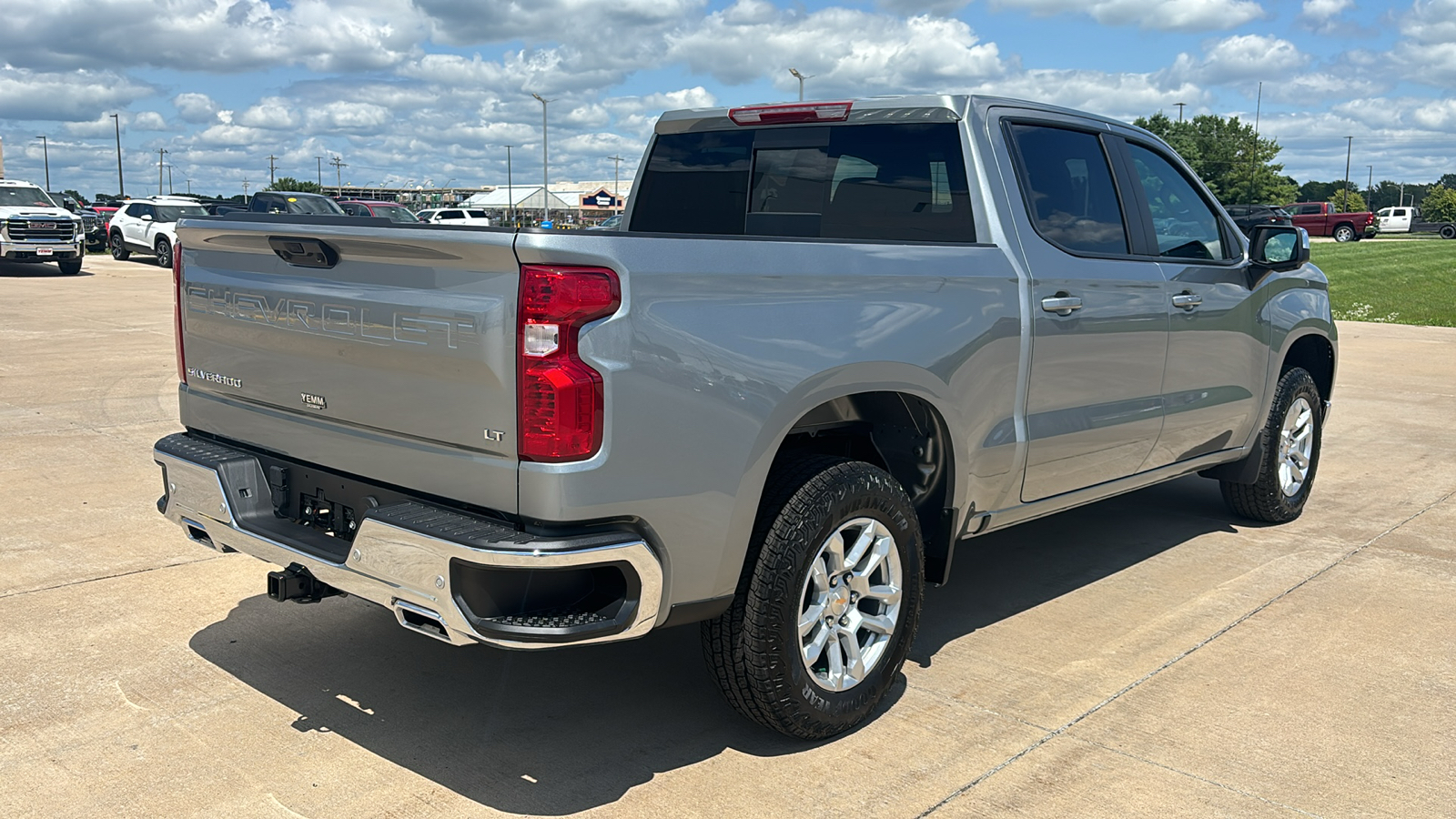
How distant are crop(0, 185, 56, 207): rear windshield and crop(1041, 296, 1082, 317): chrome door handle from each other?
2674cm

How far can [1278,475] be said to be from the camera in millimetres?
6297

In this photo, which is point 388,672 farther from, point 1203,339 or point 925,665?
point 1203,339

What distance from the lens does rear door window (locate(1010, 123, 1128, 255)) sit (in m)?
4.54

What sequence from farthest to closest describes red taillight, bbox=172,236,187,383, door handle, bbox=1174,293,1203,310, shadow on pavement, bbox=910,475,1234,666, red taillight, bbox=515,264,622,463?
1. door handle, bbox=1174,293,1203,310
2. shadow on pavement, bbox=910,475,1234,666
3. red taillight, bbox=172,236,187,383
4. red taillight, bbox=515,264,622,463

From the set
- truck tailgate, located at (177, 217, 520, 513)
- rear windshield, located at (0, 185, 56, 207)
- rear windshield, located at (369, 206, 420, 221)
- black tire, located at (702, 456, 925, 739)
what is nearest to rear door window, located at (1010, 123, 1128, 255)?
black tire, located at (702, 456, 925, 739)

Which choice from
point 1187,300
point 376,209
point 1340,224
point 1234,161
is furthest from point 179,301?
point 1234,161

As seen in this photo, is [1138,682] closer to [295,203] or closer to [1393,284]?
[295,203]

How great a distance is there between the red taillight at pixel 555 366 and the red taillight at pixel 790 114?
2.13 metres

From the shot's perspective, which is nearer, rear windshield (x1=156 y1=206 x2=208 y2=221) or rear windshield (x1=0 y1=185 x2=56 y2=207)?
rear windshield (x1=0 y1=185 x2=56 y2=207)

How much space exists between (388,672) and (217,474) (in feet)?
3.07

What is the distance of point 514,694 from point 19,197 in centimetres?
2658

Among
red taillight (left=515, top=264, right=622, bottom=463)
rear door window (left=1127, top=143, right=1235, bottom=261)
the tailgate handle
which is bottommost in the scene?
red taillight (left=515, top=264, right=622, bottom=463)

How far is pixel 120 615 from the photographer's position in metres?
4.62

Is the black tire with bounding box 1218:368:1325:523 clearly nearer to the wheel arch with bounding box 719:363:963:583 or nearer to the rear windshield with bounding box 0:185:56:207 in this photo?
the wheel arch with bounding box 719:363:963:583
